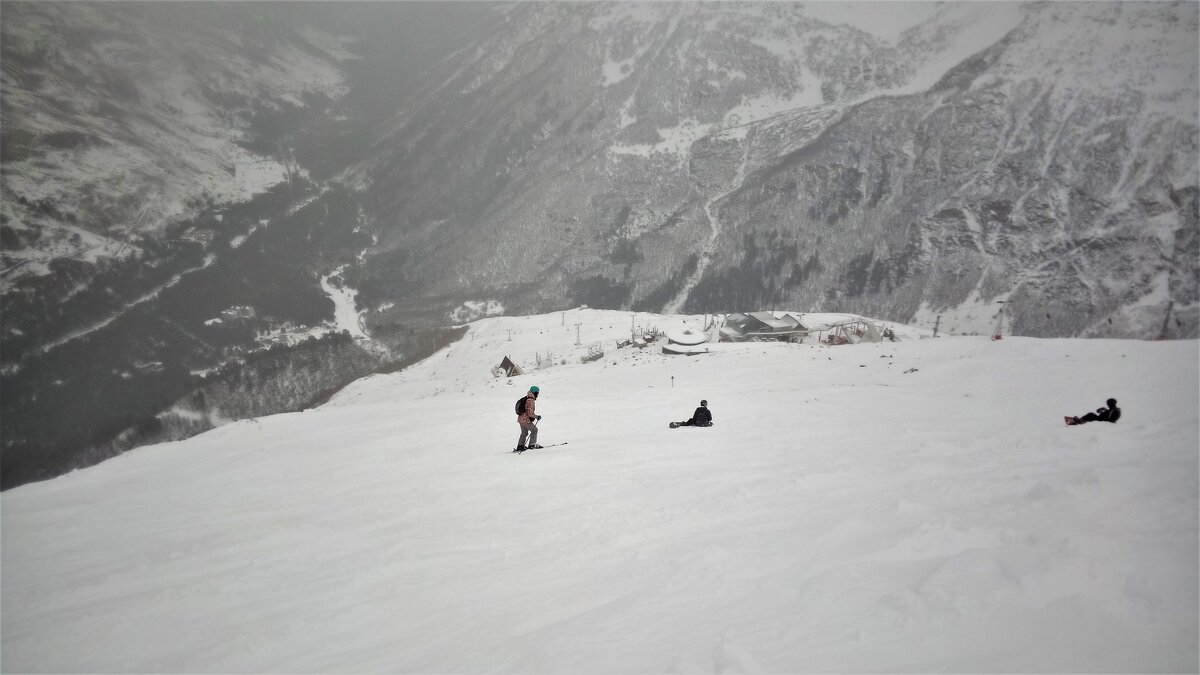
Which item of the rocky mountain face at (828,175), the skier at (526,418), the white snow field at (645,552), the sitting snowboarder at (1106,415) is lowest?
the sitting snowboarder at (1106,415)

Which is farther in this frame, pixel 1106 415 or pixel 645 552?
pixel 1106 415

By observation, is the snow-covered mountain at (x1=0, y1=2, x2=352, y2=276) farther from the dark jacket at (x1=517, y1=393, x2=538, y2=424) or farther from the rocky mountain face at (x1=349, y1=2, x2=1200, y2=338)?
the dark jacket at (x1=517, y1=393, x2=538, y2=424)

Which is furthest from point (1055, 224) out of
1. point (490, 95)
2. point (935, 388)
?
point (490, 95)

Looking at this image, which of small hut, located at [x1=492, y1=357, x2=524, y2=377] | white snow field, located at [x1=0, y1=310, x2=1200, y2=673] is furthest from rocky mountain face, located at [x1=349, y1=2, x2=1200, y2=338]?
white snow field, located at [x1=0, y1=310, x2=1200, y2=673]

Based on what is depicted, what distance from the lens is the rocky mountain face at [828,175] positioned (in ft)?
331

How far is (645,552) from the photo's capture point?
24.0 ft

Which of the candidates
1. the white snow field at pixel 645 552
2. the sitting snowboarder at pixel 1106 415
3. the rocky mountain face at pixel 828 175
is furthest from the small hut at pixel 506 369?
the rocky mountain face at pixel 828 175

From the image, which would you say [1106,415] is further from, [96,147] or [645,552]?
[96,147]

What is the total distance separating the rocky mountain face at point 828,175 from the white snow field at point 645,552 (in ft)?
366

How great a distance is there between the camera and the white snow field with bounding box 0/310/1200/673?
15.8 feet

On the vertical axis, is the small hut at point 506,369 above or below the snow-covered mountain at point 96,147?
below

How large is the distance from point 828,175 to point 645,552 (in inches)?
5623

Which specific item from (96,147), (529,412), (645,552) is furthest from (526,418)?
(96,147)

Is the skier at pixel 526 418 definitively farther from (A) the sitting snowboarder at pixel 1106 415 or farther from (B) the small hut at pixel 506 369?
(B) the small hut at pixel 506 369
